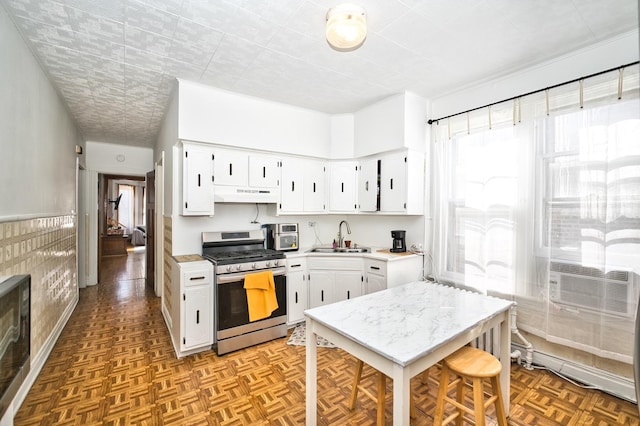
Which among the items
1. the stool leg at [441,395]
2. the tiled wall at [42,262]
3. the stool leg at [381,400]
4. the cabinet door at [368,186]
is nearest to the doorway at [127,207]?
the tiled wall at [42,262]

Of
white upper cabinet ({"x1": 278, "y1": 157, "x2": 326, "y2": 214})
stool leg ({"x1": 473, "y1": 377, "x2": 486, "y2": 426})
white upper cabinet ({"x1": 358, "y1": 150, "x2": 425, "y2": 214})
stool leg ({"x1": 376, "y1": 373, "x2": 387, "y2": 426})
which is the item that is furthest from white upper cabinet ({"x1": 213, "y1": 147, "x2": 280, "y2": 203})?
stool leg ({"x1": 473, "y1": 377, "x2": 486, "y2": 426})

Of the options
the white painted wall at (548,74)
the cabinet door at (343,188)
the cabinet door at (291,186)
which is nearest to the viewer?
the white painted wall at (548,74)

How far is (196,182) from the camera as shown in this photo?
9.87ft

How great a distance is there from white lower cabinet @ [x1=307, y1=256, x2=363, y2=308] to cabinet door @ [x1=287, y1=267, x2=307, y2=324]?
0.10 m

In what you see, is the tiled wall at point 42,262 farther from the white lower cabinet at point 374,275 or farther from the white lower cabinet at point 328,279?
the white lower cabinet at point 374,275

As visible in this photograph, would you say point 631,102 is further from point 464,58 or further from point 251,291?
point 251,291

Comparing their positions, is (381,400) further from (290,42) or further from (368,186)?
(290,42)

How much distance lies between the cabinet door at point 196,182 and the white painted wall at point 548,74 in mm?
2736

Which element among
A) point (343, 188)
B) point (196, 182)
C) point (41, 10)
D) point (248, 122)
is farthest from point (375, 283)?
point (41, 10)

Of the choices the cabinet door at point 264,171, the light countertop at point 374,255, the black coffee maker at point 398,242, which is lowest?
the light countertop at point 374,255

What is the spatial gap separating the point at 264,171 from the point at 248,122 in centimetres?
59

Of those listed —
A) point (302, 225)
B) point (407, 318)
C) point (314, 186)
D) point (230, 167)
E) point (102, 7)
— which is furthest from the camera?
point (302, 225)

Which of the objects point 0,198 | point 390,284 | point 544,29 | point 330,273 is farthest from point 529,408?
point 0,198

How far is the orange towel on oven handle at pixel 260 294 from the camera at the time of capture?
293 centimetres
